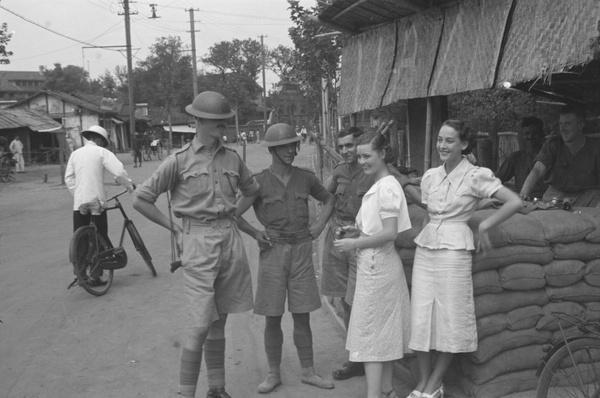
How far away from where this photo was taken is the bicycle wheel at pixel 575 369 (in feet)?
11.4

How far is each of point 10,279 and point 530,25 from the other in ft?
22.3

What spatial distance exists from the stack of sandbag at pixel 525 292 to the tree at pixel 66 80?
3303 inches

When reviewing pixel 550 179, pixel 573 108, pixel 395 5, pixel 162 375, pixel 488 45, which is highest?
pixel 395 5

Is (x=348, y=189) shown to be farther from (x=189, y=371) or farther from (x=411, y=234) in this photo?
(x=189, y=371)

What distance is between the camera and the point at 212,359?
433 centimetres

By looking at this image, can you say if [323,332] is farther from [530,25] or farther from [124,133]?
[124,133]

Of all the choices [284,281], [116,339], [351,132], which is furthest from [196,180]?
[116,339]

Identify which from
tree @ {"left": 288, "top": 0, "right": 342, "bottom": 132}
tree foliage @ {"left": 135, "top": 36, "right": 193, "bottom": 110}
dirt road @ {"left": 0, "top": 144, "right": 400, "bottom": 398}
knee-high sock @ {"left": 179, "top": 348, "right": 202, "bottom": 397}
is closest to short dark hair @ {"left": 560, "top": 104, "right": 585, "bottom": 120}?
dirt road @ {"left": 0, "top": 144, "right": 400, "bottom": 398}

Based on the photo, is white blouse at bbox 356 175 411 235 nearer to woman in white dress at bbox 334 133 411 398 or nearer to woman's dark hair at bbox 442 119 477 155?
woman in white dress at bbox 334 133 411 398

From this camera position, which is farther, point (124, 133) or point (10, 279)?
point (124, 133)

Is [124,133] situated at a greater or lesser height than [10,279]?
greater

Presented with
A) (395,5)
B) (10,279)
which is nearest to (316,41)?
(395,5)

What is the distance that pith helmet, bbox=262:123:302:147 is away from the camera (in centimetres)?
454

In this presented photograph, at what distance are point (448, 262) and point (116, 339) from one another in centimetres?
331
